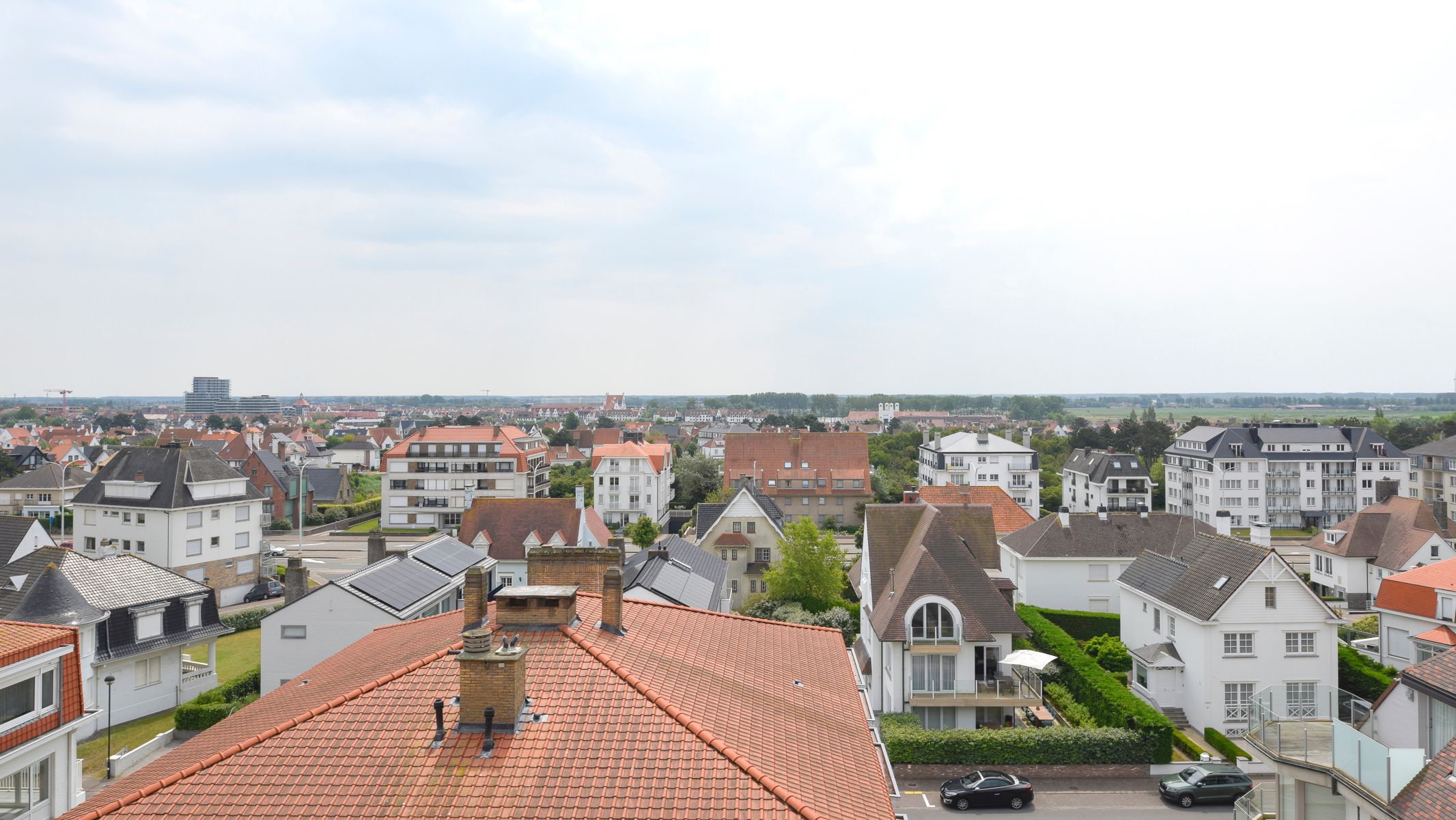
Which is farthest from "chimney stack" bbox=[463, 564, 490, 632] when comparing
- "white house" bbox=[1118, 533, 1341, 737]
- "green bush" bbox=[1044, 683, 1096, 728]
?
"white house" bbox=[1118, 533, 1341, 737]

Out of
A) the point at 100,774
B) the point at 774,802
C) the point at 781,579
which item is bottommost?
the point at 100,774

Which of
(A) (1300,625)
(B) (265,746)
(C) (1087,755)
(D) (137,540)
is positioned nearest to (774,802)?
(B) (265,746)

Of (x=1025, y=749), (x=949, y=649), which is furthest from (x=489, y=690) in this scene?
(x=949, y=649)

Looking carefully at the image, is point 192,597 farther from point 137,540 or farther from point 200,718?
point 137,540

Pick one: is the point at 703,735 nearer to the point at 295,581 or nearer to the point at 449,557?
the point at 295,581

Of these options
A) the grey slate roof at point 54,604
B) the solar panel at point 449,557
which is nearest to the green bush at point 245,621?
the grey slate roof at point 54,604
